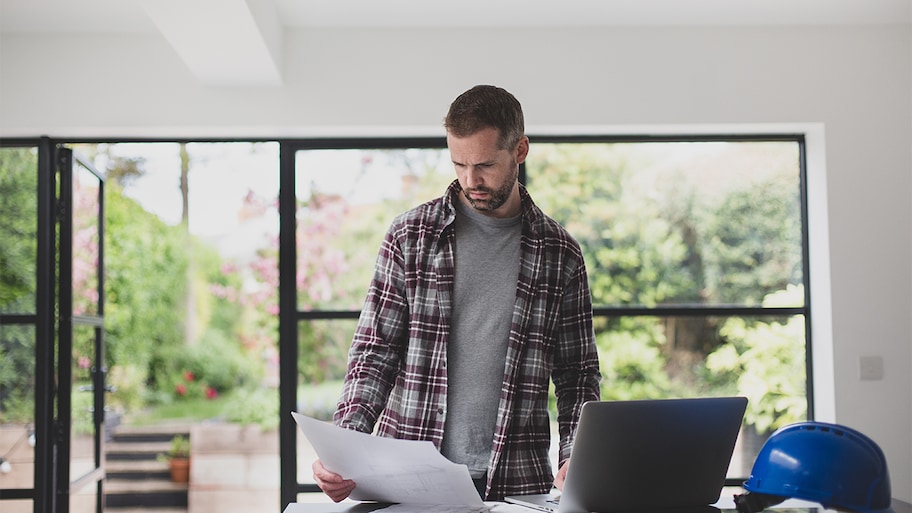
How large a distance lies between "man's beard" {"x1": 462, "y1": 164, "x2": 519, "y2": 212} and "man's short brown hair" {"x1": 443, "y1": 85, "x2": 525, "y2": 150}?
79 millimetres

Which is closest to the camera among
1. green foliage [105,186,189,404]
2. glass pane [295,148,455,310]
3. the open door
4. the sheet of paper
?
the sheet of paper

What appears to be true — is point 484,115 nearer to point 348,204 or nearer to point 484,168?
point 484,168

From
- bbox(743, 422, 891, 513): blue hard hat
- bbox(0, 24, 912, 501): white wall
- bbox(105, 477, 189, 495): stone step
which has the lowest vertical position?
bbox(105, 477, 189, 495): stone step

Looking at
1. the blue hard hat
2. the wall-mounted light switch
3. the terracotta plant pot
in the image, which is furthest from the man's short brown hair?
the terracotta plant pot

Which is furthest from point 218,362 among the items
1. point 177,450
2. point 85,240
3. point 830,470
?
point 830,470

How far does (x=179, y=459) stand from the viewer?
7250mm

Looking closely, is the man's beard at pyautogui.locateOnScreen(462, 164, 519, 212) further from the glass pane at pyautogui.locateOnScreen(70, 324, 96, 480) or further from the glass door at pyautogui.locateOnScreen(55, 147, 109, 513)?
the glass pane at pyautogui.locateOnScreen(70, 324, 96, 480)

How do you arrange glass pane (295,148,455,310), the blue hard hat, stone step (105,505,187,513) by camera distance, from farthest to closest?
stone step (105,505,187,513) < glass pane (295,148,455,310) < the blue hard hat

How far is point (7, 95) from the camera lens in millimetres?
3752

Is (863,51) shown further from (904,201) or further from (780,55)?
(904,201)

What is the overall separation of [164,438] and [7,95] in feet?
14.2

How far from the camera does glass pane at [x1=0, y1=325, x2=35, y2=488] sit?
12.8ft

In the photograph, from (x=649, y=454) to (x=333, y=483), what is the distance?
0.53 m

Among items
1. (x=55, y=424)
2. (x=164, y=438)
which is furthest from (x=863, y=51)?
(x=164, y=438)
